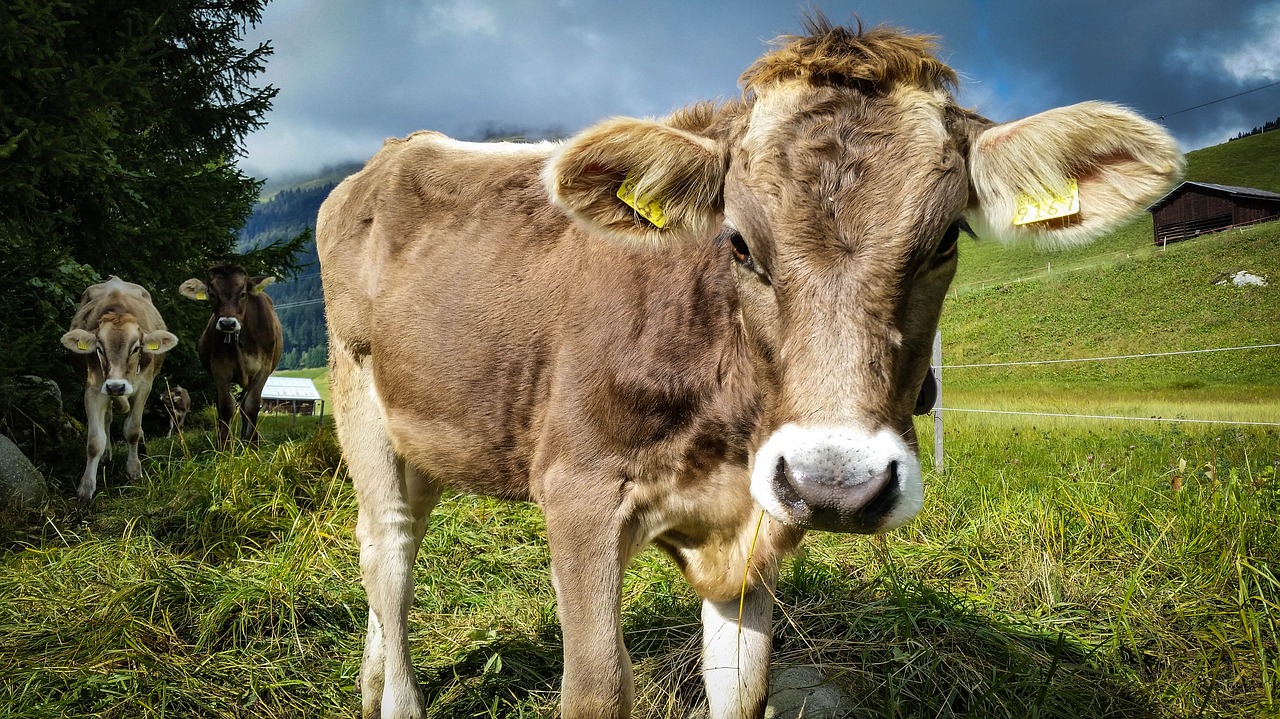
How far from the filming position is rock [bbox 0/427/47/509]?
6094 mm

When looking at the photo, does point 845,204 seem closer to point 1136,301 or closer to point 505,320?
point 505,320

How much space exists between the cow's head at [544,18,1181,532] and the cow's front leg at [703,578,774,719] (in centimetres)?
95

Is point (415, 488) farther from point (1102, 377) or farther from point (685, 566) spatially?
point (1102, 377)

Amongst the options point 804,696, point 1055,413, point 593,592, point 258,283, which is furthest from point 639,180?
point 258,283

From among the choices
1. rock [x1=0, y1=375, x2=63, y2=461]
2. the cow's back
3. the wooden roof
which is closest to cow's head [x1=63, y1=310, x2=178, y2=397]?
rock [x1=0, y1=375, x2=63, y2=461]

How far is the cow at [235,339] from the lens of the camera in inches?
414

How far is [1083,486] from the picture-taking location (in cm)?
457

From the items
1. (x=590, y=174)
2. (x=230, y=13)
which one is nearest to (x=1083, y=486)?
(x=590, y=174)

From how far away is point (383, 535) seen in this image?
362 cm

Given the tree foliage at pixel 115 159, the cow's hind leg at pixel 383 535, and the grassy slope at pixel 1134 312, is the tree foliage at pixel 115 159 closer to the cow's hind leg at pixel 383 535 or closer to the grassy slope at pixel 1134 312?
the cow's hind leg at pixel 383 535

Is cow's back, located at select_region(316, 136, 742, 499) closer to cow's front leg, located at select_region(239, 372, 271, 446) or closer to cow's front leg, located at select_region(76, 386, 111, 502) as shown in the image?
cow's front leg, located at select_region(76, 386, 111, 502)

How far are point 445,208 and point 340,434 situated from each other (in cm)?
136

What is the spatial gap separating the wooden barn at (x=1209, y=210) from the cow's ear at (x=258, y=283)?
11175mm

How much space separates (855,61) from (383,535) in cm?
286
